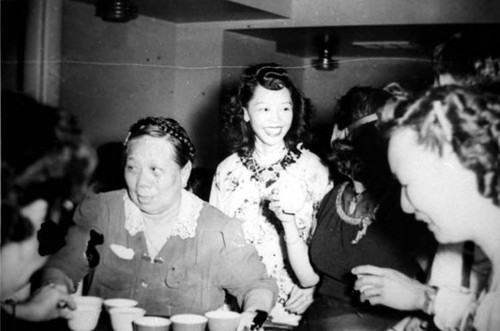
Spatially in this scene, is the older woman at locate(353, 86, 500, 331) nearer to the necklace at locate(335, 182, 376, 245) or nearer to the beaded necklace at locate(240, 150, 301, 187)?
the necklace at locate(335, 182, 376, 245)

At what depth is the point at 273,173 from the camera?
1104 millimetres

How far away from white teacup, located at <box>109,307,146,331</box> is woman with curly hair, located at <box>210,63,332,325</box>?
0.26 m

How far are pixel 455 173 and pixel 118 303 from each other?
0.63 m

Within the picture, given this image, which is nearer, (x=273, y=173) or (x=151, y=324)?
(x=151, y=324)

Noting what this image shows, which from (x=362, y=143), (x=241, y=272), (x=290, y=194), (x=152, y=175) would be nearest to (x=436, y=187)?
(x=362, y=143)

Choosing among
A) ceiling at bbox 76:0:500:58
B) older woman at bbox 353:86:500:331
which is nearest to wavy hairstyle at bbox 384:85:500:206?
older woman at bbox 353:86:500:331

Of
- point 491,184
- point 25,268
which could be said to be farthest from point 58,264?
point 491,184

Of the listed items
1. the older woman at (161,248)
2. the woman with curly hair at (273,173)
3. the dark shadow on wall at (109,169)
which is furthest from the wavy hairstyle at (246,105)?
the dark shadow on wall at (109,169)

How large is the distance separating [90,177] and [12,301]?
10.1 inches

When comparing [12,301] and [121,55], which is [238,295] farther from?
[121,55]

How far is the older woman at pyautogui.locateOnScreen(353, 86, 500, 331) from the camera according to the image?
94 centimetres

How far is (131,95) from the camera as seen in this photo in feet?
3.62

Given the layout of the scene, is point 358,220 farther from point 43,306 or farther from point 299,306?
point 43,306

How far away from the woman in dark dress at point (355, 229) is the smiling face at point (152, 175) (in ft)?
0.66
